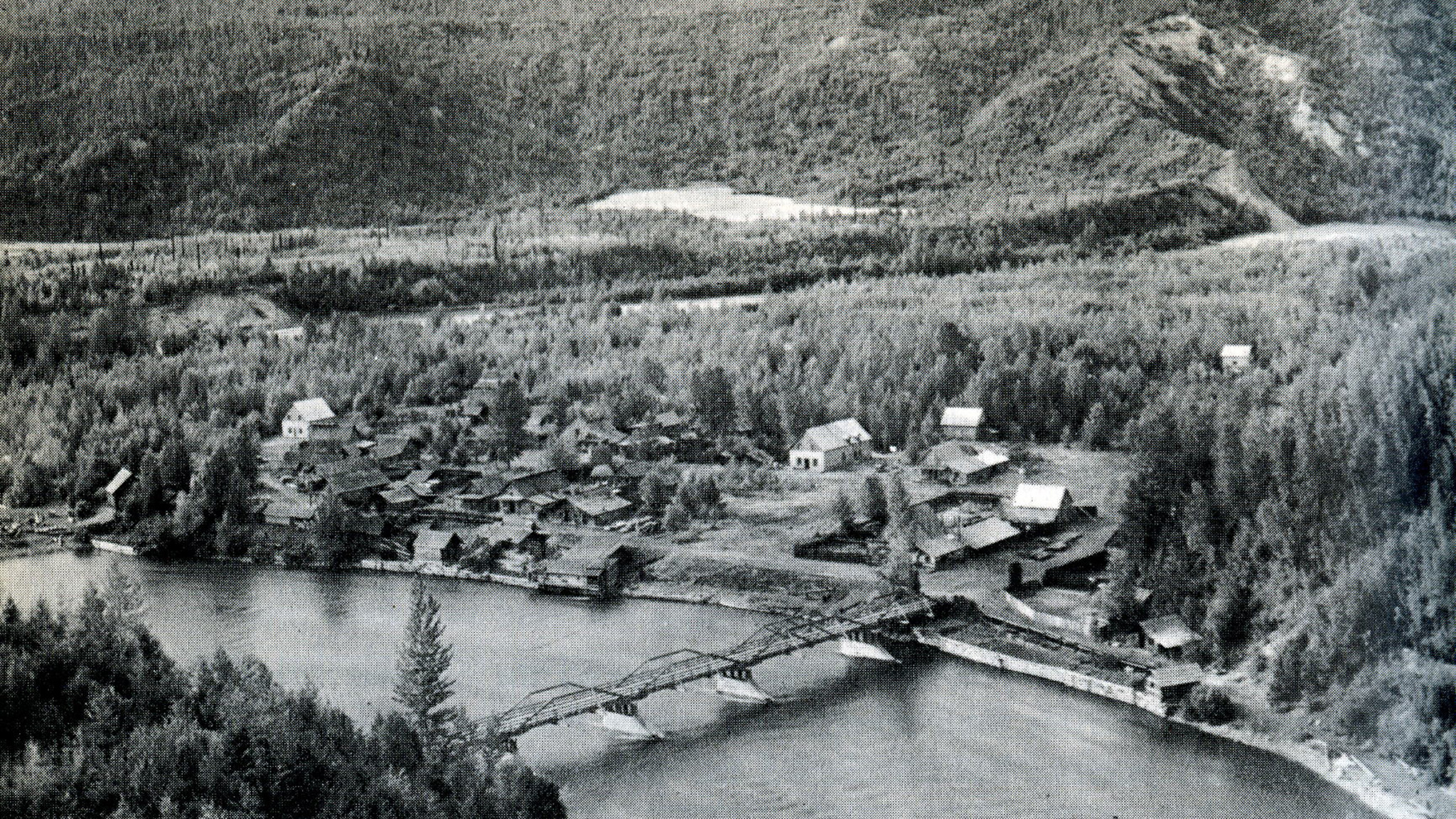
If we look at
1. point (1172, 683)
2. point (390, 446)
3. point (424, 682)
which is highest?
point (390, 446)

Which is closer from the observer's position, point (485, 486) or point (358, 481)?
point (358, 481)

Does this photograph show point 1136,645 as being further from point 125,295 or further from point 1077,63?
point 1077,63

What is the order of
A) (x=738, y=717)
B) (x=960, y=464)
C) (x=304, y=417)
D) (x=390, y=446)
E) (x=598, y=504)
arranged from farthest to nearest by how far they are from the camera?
(x=390, y=446), (x=304, y=417), (x=960, y=464), (x=598, y=504), (x=738, y=717)

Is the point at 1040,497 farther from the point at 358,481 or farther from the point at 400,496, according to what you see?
the point at 358,481

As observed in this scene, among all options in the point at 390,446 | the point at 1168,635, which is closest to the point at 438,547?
the point at 390,446

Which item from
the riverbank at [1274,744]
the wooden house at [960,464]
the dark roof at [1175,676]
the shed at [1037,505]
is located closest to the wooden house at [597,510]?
the wooden house at [960,464]

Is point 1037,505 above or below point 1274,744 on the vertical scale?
above

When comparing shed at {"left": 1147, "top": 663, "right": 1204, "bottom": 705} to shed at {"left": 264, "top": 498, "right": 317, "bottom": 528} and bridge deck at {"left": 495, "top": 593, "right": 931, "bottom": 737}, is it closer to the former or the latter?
bridge deck at {"left": 495, "top": 593, "right": 931, "bottom": 737}
